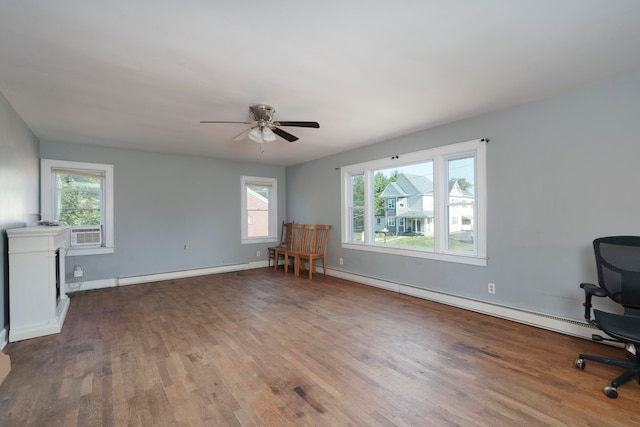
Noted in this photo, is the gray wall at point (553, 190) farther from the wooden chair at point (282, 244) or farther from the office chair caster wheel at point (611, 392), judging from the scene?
the wooden chair at point (282, 244)

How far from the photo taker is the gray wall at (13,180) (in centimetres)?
288

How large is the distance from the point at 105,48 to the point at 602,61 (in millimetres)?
3910

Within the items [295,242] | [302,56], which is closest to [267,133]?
[302,56]

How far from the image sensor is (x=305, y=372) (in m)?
2.33

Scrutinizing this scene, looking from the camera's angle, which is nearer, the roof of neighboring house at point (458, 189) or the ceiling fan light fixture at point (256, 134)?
the ceiling fan light fixture at point (256, 134)

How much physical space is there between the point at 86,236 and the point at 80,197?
26.5 inches

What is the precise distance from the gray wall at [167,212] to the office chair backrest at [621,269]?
19.2 feet

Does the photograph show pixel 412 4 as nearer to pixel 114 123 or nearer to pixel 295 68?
pixel 295 68

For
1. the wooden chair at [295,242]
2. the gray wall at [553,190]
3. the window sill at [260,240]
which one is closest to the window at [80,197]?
the window sill at [260,240]

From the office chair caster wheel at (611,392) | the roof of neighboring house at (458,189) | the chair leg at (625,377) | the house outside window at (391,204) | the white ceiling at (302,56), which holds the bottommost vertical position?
the office chair caster wheel at (611,392)

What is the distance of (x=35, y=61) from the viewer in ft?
7.53

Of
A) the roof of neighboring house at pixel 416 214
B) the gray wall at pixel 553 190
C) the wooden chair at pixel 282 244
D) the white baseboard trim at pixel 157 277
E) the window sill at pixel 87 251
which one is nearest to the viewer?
the gray wall at pixel 553 190

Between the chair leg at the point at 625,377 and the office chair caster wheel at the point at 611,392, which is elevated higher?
the chair leg at the point at 625,377

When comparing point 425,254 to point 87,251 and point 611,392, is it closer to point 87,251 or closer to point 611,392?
→ point 611,392
